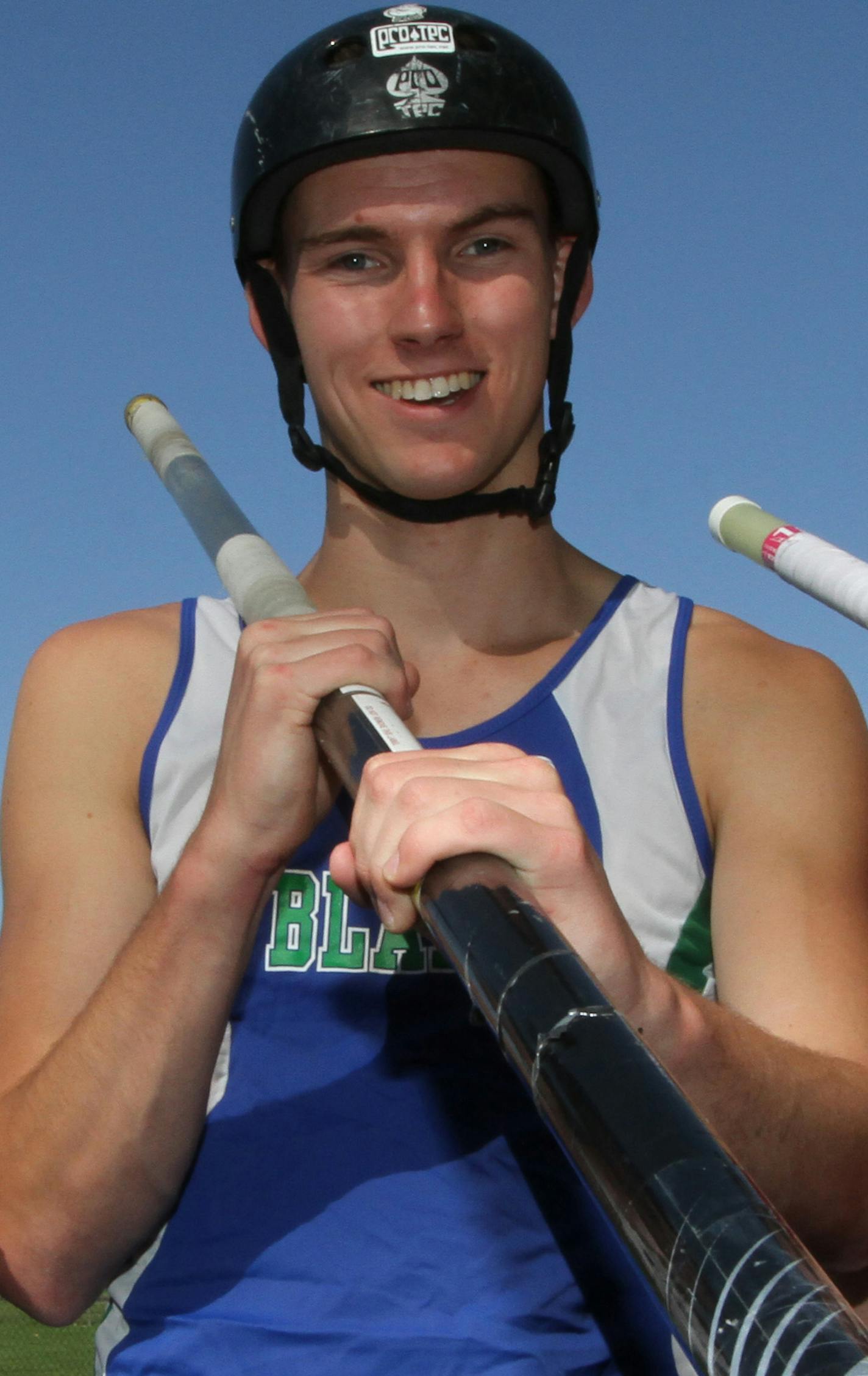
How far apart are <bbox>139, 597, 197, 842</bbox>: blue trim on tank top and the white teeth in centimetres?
64

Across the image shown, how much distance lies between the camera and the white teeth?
11.3 ft

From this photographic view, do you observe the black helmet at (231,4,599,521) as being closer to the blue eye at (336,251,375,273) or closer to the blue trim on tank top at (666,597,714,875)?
the blue eye at (336,251,375,273)

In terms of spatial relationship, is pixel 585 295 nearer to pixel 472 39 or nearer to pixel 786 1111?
pixel 472 39

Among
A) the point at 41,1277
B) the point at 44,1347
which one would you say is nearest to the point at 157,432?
the point at 41,1277

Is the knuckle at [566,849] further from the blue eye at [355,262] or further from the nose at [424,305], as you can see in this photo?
the blue eye at [355,262]

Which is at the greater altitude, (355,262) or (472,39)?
(472,39)

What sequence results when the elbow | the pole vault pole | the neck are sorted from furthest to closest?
1. the neck
2. the elbow
3. the pole vault pole

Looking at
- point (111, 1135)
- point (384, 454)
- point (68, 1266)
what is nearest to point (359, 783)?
point (111, 1135)

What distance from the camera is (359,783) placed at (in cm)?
197

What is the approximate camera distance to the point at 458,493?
3600mm

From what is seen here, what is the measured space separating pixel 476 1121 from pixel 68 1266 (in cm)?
75

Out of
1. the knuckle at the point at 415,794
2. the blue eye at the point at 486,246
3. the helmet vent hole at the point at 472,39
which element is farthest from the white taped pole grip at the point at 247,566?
the helmet vent hole at the point at 472,39

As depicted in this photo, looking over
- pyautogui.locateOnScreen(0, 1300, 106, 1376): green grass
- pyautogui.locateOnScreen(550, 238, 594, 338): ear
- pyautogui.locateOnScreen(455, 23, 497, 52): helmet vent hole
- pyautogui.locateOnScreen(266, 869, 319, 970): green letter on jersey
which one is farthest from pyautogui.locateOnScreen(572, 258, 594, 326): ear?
pyautogui.locateOnScreen(0, 1300, 106, 1376): green grass

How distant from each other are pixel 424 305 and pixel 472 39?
0.87 metres
